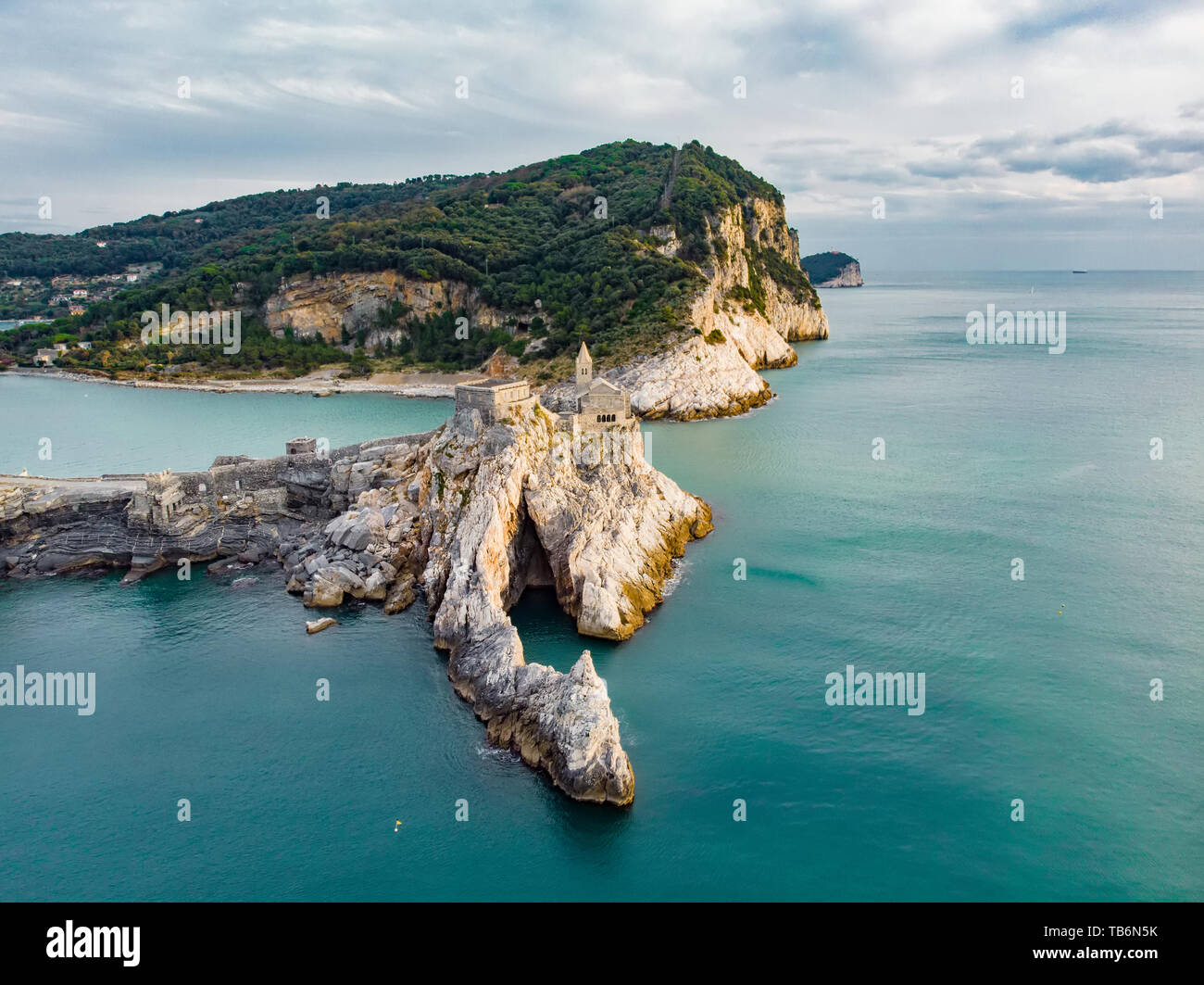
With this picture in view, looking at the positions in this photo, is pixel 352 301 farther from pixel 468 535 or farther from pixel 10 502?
pixel 468 535

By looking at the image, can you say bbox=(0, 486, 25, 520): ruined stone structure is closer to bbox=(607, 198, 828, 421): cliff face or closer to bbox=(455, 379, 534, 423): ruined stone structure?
bbox=(455, 379, 534, 423): ruined stone structure

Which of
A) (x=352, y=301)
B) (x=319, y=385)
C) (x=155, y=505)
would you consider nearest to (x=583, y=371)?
(x=155, y=505)

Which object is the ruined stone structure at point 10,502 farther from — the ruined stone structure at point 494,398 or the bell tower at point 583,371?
the bell tower at point 583,371

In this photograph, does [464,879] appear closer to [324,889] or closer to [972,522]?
[324,889]

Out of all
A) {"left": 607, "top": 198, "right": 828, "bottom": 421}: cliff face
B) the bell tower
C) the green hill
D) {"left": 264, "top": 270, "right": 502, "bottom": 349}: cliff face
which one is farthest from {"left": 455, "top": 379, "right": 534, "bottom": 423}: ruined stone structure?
{"left": 264, "top": 270, "right": 502, "bottom": 349}: cliff face

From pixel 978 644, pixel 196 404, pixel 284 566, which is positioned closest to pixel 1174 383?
pixel 978 644
